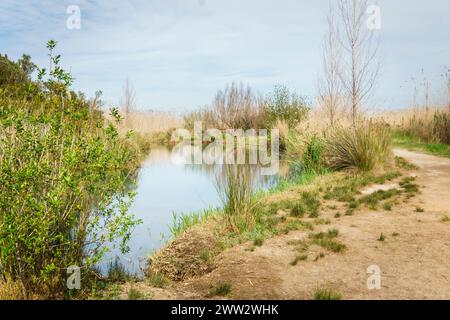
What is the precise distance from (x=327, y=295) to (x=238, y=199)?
2633 millimetres

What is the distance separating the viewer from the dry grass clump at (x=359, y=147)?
33.2 ft

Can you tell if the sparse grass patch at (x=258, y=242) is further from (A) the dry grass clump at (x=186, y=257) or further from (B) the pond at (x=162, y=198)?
(B) the pond at (x=162, y=198)

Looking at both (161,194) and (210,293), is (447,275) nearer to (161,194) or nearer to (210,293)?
Answer: (210,293)

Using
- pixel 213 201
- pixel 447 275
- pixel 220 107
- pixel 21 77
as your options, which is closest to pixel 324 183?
pixel 213 201

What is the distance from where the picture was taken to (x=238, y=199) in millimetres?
6488

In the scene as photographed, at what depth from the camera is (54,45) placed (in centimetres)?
441

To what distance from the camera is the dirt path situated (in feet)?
14.0

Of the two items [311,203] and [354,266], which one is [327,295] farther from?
[311,203]

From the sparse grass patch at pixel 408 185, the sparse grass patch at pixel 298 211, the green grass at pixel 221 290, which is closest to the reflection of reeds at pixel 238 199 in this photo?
the sparse grass patch at pixel 298 211

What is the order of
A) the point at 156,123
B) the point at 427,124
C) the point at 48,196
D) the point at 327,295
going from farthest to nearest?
the point at 156,123
the point at 427,124
the point at 327,295
the point at 48,196

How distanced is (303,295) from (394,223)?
2.85m

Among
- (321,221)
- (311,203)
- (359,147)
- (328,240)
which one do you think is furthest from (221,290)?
(359,147)

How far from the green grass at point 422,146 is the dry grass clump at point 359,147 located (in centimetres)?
360
